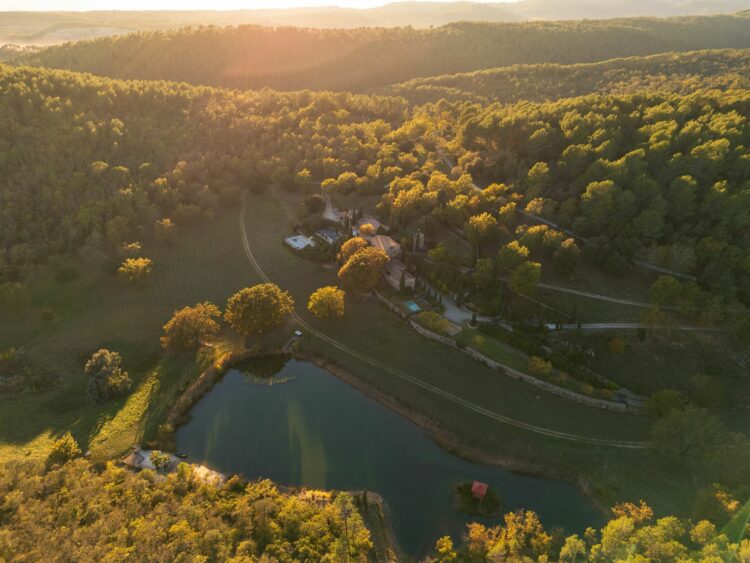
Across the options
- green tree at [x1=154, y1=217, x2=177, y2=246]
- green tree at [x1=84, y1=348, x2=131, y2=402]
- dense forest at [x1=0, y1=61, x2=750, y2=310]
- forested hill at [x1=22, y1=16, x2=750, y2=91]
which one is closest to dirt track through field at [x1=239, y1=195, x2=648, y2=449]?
green tree at [x1=84, y1=348, x2=131, y2=402]

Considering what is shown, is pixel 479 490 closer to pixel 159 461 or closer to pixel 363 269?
pixel 159 461

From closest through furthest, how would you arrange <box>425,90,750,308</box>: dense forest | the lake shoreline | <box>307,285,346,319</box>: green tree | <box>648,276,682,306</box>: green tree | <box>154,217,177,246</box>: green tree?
1. the lake shoreline
2. <box>648,276,682,306</box>: green tree
3. <box>307,285,346,319</box>: green tree
4. <box>425,90,750,308</box>: dense forest
5. <box>154,217,177,246</box>: green tree

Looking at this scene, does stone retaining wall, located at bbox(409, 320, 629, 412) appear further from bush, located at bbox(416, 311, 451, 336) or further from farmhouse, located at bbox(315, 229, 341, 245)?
farmhouse, located at bbox(315, 229, 341, 245)

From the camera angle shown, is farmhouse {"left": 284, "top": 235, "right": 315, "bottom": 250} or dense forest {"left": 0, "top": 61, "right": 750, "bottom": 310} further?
farmhouse {"left": 284, "top": 235, "right": 315, "bottom": 250}

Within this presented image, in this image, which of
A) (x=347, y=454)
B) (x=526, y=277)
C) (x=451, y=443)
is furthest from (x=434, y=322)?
(x=347, y=454)

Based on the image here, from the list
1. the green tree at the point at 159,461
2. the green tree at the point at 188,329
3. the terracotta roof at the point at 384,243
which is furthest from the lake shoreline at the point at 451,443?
the terracotta roof at the point at 384,243

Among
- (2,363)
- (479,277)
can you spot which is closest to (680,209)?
(479,277)
